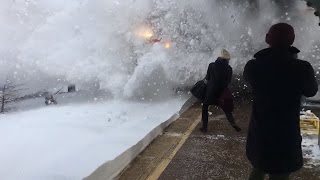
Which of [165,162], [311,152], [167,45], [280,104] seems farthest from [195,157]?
[167,45]

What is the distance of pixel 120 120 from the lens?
310 inches

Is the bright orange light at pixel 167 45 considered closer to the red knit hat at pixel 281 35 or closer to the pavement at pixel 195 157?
the pavement at pixel 195 157

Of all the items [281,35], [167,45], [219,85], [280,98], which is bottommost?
[219,85]

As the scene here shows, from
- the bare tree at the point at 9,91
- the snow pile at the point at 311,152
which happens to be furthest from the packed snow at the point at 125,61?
the bare tree at the point at 9,91

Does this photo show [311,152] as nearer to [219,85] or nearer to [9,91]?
[219,85]

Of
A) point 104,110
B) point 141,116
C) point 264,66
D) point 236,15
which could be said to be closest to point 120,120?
point 141,116

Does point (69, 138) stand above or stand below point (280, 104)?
below

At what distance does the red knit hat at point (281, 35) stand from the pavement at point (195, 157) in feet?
7.29

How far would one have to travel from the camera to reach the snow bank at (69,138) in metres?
4.57

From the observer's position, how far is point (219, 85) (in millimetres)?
7051

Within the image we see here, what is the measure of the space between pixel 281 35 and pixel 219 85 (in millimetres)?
4152

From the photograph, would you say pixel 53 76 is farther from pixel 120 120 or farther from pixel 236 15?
pixel 120 120

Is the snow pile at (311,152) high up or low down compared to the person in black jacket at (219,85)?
down

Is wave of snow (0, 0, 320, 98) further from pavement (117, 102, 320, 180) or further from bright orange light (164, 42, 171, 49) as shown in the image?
pavement (117, 102, 320, 180)
